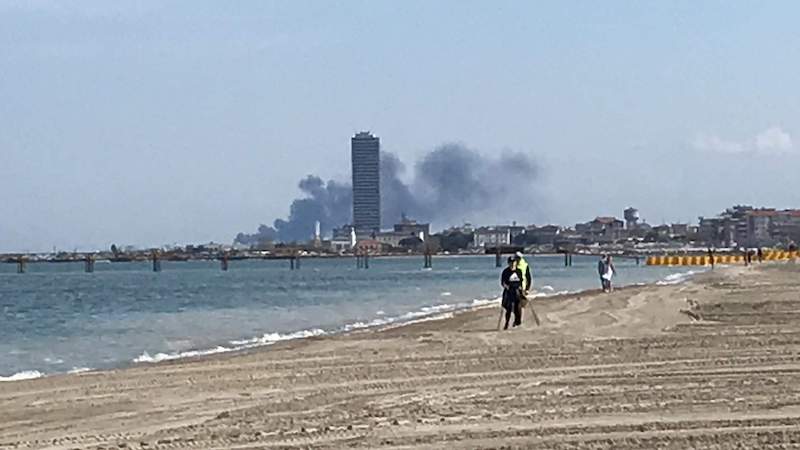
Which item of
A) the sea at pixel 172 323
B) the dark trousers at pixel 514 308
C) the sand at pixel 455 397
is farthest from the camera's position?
the sea at pixel 172 323

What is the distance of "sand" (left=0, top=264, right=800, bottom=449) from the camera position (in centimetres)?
1020

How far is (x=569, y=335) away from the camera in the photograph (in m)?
21.6

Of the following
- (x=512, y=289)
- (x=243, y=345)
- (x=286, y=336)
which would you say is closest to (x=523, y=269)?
(x=512, y=289)

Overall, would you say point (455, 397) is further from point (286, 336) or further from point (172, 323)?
point (172, 323)

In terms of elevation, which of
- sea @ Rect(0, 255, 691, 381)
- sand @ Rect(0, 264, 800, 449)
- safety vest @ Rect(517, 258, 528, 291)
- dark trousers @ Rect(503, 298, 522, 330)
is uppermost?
safety vest @ Rect(517, 258, 528, 291)

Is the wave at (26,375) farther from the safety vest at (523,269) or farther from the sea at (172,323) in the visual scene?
the safety vest at (523,269)

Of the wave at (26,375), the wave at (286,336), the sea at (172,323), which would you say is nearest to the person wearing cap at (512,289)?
the wave at (286,336)

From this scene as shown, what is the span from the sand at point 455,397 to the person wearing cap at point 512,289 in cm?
158

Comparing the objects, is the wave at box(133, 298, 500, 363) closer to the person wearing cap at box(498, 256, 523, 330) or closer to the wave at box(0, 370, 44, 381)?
the wave at box(0, 370, 44, 381)

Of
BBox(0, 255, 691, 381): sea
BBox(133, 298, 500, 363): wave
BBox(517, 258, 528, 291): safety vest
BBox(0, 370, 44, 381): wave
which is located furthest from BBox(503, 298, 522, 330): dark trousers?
BBox(0, 370, 44, 381): wave

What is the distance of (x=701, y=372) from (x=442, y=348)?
18.9 feet

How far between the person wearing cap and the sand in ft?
5.19

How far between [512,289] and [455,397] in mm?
11102

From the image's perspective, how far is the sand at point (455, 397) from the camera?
33.5 feet
